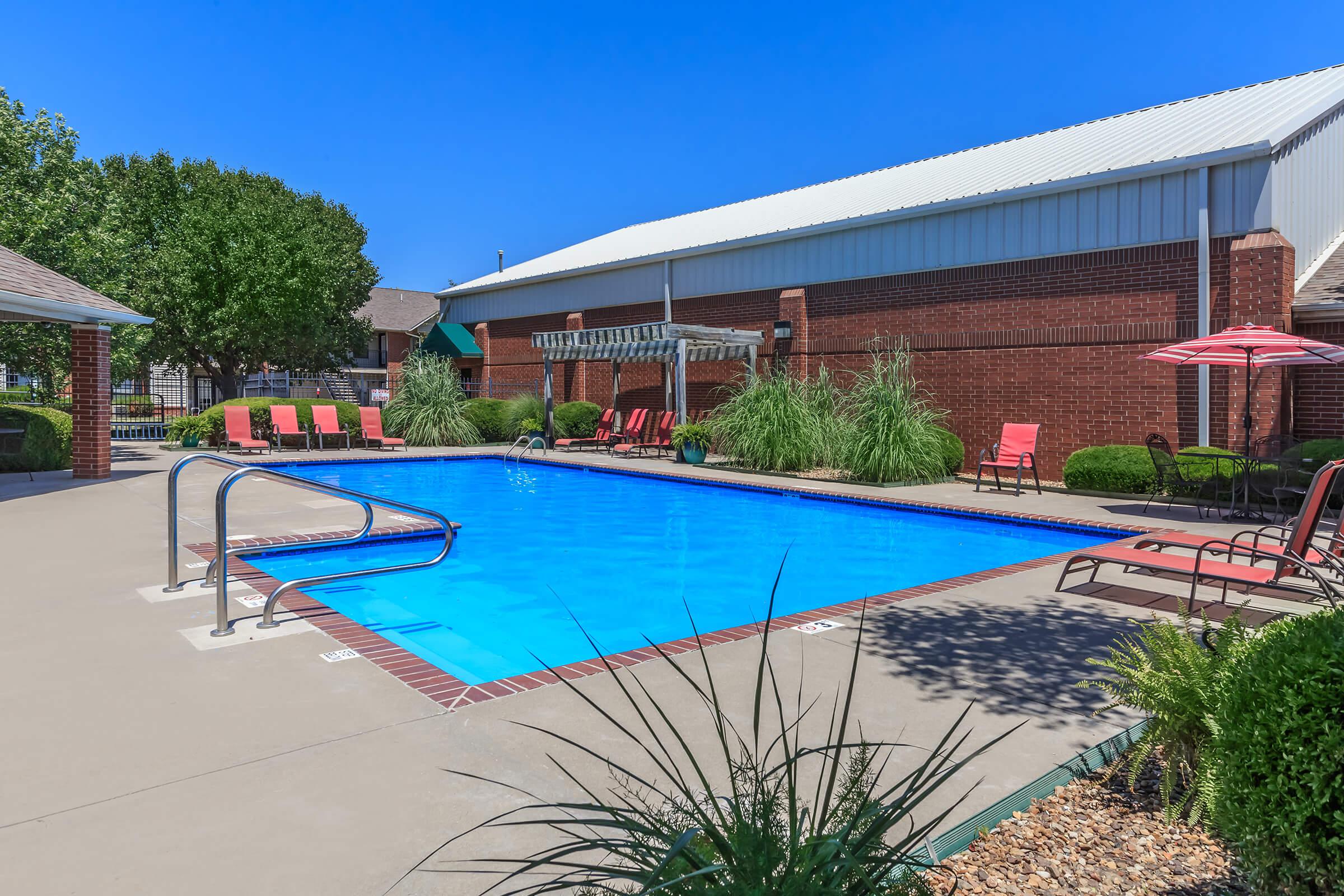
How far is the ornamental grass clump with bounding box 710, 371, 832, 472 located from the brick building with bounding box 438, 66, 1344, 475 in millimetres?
2258

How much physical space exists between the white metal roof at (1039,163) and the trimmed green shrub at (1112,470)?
4.29 meters

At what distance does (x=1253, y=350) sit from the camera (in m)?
9.97

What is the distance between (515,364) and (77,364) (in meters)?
14.0

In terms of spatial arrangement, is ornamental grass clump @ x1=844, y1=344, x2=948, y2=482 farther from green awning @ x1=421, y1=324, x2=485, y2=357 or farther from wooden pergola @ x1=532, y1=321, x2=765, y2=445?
green awning @ x1=421, y1=324, x2=485, y2=357

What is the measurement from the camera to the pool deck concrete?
2.57 metres

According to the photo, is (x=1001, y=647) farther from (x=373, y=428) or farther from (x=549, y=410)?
(x=373, y=428)

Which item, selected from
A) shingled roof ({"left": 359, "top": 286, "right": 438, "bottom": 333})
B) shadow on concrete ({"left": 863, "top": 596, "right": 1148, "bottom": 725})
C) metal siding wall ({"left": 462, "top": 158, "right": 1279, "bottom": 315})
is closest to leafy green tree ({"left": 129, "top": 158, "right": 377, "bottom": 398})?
metal siding wall ({"left": 462, "top": 158, "right": 1279, "bottom": 315})

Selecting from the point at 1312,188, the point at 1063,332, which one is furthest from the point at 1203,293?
the point at 1312,188

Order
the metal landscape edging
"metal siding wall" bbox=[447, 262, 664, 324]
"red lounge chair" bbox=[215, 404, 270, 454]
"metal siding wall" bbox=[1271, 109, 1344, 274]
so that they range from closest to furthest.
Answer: the metal landscape edging, "metal siding wall" bbox=[1271, 109, 1344, 274], "red lounge chair" bbox=[215, 404, 270, 454], "metal siding wall" bbox=[447, 262, 664, 324]

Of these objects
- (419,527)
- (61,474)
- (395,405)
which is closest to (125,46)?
(61,474)

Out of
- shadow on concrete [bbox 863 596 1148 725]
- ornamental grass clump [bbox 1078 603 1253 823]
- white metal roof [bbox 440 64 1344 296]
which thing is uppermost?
white metal roof [bbox 440 64 1344 296]

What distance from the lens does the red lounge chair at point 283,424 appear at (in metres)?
19.3

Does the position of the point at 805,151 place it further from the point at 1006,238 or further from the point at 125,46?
the point at 125,46

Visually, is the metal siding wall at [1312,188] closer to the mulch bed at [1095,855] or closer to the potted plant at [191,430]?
the mulch bed at [1095,855]
